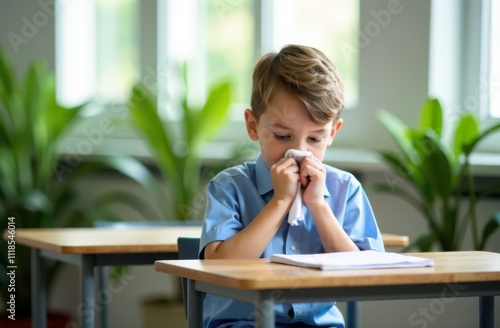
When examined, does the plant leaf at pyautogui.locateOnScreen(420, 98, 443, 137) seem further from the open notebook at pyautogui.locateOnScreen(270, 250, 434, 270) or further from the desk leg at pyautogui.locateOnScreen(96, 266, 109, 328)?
the open notebook at pyautogui.locateOnScreen(270, 250, 434, 270)

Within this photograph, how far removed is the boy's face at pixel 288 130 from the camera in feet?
7.53

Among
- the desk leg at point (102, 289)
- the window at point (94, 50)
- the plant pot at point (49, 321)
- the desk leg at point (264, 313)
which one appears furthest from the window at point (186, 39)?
the desk leg at point (264, 313)

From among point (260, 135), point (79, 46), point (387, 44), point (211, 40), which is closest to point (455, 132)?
point (387, 44)

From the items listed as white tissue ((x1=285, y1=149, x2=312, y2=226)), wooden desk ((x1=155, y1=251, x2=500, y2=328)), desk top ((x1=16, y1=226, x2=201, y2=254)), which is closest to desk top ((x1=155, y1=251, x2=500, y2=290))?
wooden desk ((x1=155, y1=251, x2=500, y2=328))

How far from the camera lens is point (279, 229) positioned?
240 cm

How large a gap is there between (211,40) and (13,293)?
187 centimetres

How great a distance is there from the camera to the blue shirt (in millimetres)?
2312

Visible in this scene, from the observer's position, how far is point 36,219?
5219mm

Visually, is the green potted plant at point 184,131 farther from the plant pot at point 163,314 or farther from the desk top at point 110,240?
the desk top at point 110,240

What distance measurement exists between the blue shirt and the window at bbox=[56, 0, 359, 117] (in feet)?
7.29

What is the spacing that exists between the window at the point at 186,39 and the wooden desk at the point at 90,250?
1.84m

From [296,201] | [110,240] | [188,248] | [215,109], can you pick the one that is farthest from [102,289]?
[296,201]

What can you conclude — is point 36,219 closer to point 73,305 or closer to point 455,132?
point 73,305

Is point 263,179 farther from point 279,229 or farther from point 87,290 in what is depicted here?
point 87,290
